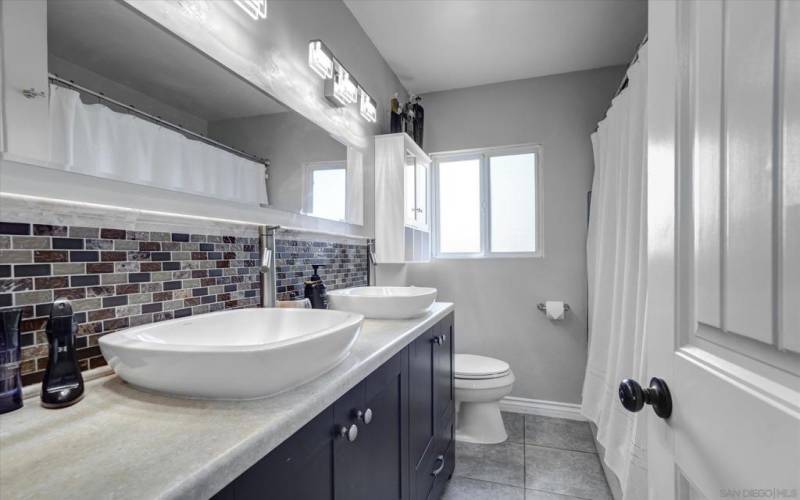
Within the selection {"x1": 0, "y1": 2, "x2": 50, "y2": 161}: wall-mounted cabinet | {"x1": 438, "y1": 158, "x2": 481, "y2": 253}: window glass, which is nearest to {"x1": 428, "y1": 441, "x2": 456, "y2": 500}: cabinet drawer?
{"x1": 438, "y1": 158, "x2": 481, "y2": 253}: window glass

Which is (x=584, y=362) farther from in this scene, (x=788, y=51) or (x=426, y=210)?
(x=788, y=51)

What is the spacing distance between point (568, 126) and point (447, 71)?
963 millimetres

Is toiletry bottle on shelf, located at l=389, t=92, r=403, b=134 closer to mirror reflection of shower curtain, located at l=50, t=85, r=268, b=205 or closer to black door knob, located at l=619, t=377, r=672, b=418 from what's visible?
mirror reflection of shower curtain, located at l=50, t=85, r=268, b=205

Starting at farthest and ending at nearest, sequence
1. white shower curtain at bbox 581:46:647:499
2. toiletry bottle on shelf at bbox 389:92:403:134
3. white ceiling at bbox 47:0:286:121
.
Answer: toiletry bottle on shelf at bbox 389:92:403:134 < white shower curtain at bbox 581:46:647:499 < white ceiling at bbox 47:0:286:121

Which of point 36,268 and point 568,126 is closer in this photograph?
point 36,268

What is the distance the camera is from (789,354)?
1.23ft

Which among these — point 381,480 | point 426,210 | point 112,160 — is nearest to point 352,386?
point 381,480

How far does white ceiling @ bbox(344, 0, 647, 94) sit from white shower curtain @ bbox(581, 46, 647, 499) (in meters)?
0.54

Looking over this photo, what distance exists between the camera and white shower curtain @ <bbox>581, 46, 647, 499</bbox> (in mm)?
1407

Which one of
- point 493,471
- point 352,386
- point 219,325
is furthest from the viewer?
point 493,471

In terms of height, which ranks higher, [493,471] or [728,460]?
[728,460]

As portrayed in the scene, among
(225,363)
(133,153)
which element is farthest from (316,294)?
(225,363)

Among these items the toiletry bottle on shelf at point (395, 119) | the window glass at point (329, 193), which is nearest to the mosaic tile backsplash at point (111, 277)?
the window glass at point (329, 193)

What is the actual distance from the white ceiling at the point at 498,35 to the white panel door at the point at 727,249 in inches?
62.8
